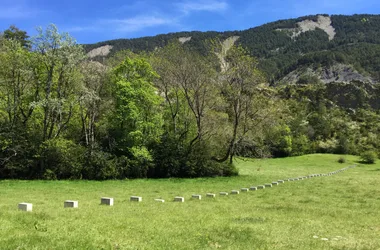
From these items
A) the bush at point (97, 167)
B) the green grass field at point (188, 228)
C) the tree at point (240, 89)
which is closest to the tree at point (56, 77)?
the bush at point (97, 167)

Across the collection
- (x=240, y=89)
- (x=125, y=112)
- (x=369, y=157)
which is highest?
(x=240, y=89)

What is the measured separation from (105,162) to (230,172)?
13.0 meters

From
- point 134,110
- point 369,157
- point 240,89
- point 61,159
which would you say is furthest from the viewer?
point 369,157

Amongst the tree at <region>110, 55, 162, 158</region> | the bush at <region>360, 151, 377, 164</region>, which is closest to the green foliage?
the tree at <region>110, 55, 162, 158</region>

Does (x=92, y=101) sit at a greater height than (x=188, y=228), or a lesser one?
greater

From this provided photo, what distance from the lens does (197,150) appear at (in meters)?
35.4

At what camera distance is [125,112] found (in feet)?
106

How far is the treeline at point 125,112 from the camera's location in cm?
2911

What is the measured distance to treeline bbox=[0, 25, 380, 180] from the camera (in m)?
29.1

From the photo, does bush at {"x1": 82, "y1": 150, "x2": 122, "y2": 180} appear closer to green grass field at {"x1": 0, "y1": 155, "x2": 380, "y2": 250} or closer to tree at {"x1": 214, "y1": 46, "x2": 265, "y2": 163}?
tree at {"x1": 214, "y1": 46, "x2": 265, "y2": 163}

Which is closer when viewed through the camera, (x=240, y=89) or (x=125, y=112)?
(x=125, y=112)

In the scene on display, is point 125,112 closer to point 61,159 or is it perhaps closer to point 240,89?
point 61,159

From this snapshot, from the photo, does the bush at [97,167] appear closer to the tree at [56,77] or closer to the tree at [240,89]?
the tree at [56,77]

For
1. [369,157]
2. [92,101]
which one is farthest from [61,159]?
[369,157]
